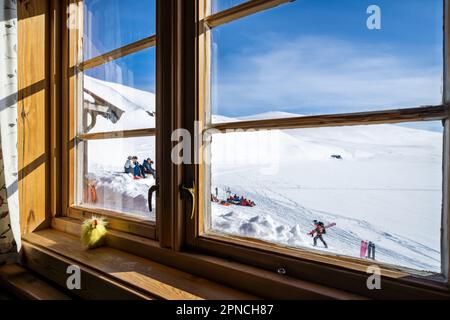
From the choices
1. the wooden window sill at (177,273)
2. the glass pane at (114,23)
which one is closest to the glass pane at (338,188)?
the wooden window sill at (177,273)

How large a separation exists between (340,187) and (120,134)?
0.90m

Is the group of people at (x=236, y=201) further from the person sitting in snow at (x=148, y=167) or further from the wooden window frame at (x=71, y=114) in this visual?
the wooden window frame at (x=71, y=114)

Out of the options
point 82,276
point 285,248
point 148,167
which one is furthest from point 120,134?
point 285,248

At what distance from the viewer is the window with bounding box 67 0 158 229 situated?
1.14 meters

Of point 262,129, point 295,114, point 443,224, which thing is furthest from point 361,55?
point 443,224

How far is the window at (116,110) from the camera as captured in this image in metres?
1.14

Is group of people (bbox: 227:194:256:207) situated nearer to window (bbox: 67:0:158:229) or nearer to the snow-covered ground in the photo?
the snow-covered ground

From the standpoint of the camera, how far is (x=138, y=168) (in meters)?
1.18

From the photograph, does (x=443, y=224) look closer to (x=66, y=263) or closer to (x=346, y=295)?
(x=346, y=295)

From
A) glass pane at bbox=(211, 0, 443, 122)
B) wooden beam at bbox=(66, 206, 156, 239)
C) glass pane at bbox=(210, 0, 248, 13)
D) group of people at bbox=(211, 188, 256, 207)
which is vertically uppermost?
glass pane at bbox=(210, 0, 248, 13)

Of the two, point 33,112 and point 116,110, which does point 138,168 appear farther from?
point 33,112

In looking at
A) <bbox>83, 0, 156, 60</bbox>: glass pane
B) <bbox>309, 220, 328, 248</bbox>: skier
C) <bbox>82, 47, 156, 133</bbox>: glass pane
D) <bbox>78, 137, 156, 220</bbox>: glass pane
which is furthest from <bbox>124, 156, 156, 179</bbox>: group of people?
<bbox>309, 220, 328, 248</bbox>: skier

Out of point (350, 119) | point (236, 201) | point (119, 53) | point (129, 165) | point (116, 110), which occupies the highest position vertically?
point (119, 53)

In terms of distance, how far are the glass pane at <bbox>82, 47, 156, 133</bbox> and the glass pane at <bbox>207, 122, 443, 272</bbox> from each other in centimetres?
37
